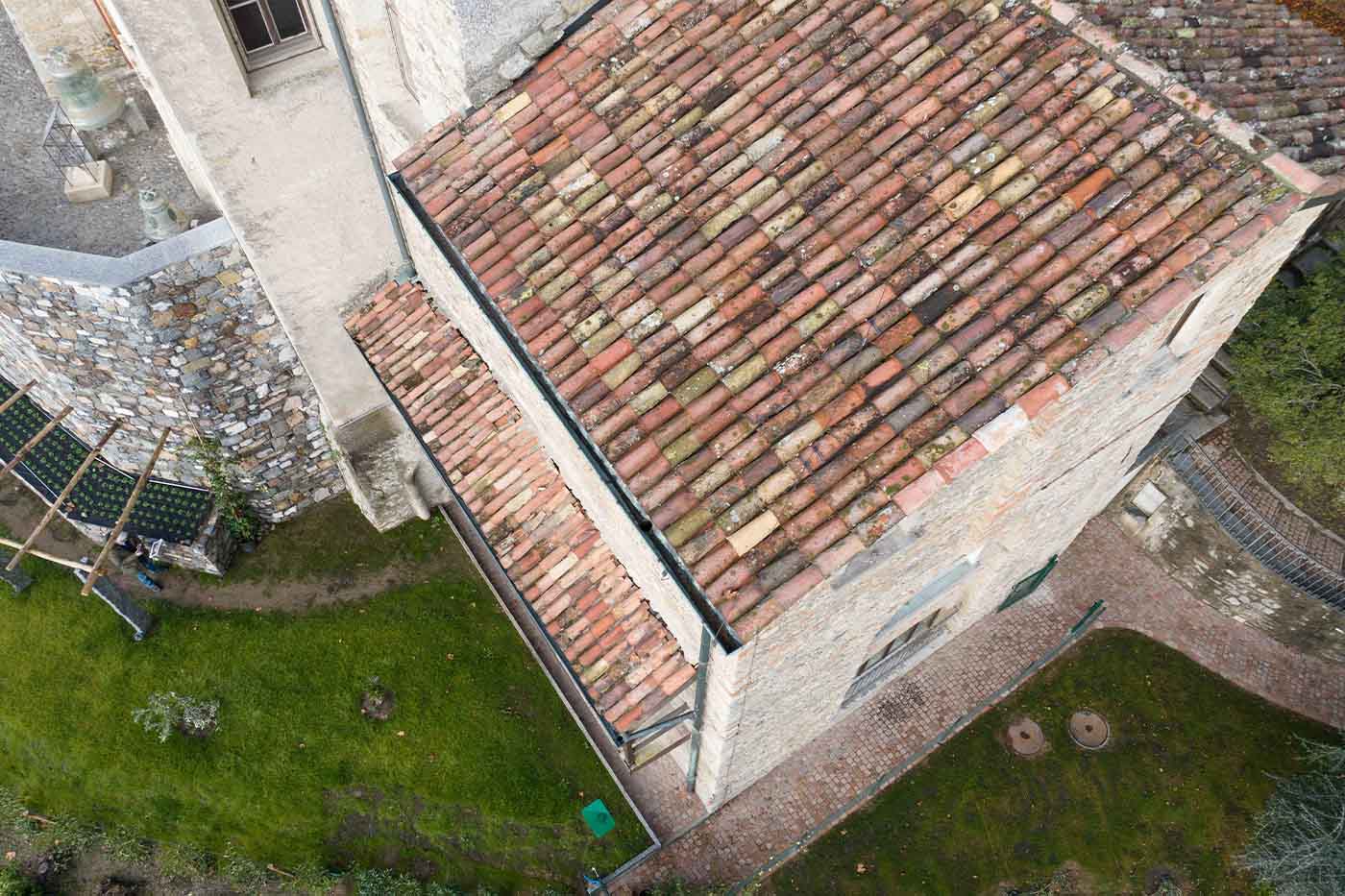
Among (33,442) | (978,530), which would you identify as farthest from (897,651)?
(33,442)

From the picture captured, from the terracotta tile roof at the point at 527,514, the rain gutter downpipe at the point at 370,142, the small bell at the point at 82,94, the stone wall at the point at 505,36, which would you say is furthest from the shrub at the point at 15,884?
the stone wall at the point at 505,36

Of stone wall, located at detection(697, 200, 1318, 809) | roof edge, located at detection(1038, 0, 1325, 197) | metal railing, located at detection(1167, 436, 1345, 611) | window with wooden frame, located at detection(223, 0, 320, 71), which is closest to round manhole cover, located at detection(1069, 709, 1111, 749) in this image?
stone wall, located at detection(697, 200, 1318, 809)

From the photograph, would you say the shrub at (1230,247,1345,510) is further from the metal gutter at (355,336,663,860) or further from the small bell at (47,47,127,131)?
the small bell at (47,47,127,131)

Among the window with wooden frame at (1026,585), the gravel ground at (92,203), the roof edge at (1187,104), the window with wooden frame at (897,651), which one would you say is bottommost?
the window with wooden frame at (1026,585)

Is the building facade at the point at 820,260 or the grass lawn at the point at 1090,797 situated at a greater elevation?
the building facade at the point at 820,260

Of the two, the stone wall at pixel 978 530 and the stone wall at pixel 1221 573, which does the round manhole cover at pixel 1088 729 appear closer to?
the stone wall at pixel 1221 573

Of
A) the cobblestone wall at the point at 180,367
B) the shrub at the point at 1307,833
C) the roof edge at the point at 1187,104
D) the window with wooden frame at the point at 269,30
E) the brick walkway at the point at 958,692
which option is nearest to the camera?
the roof edge at the point at 1187,104

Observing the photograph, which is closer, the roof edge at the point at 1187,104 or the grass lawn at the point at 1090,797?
the roof edge at the point at 1187,104
